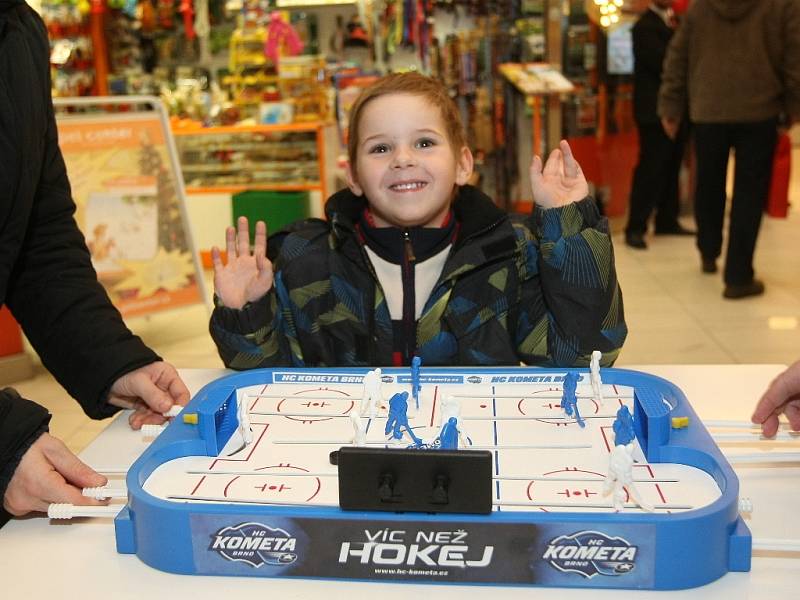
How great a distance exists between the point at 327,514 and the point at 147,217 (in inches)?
142

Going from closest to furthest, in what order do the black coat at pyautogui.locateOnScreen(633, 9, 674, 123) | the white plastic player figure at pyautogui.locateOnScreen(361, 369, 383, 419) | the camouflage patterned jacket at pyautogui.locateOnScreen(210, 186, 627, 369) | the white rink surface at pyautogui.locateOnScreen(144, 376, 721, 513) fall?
the white rink surface at pyautogui.locateOnScreen(144, 376, 721, 513) < the white plastic player figure at pyautogui.locateOnScreen(361, 369, 383, 419) < the camouflage patterned jacket at pyautogui.locateOnScreen(210, 186, 627, 369) < the black coat at pyautogui.locateOnScreen(633, 9, 674, 123)

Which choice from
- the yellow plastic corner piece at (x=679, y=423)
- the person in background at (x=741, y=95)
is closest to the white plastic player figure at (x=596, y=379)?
the yellow plastic corner piece at (x=679, y=423)

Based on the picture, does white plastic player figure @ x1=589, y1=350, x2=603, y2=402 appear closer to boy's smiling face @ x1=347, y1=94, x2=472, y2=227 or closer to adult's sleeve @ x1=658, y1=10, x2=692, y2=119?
boy's smiling face @ x1=347, y1=94, x2=472, y2=227

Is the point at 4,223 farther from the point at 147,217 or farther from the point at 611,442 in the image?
the point at 147,217

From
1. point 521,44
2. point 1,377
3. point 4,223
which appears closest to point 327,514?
point 4,223

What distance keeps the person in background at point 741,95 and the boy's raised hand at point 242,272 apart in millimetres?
3725

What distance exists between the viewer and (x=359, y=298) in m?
1.80

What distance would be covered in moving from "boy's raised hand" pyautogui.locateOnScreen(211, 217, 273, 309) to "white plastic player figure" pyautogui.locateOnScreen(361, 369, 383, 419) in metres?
0.48

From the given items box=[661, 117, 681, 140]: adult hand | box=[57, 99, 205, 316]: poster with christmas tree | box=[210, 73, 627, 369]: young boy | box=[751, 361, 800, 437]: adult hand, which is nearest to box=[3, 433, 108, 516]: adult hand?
box=[210, 73, 627, 369]: young boy

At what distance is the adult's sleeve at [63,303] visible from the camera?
148 cm

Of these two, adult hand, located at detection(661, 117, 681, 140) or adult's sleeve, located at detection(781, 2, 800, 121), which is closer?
adult's sleeve, located at detection(781, 2, 800, 121)

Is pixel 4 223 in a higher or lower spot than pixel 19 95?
lower

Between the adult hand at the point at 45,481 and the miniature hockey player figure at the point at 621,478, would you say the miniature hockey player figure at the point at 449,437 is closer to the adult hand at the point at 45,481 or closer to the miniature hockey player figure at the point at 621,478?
the miniature hockey player figure at the point at 621,478

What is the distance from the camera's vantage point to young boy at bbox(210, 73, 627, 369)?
1.66 m
